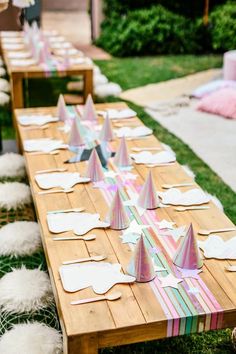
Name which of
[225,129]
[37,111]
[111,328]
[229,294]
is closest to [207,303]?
[229,294]

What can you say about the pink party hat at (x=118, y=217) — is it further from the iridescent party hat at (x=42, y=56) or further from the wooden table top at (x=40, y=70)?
the iridescent party hat at (x=42, y=56)

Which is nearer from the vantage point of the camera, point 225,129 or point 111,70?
point 225,129

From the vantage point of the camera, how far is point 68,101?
5.26 meters

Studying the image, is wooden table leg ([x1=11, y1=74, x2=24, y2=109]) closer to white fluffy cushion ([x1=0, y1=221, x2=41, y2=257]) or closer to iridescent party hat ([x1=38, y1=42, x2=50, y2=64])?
iridescent party hat ([x1=38, y1=42, x2=50, y2=64])

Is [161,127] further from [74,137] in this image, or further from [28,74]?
[74,137]

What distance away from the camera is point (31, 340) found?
208 centimetres

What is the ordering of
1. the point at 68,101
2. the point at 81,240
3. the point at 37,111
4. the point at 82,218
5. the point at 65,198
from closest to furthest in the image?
the point at 81,240, the point at 82,218, the point at 65,198, the point at 37,111, the point at 68,101

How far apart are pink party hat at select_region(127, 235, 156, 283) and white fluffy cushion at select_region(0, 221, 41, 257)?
3.18ft

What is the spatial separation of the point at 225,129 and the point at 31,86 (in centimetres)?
235

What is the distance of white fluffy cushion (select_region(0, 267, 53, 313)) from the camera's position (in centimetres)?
234

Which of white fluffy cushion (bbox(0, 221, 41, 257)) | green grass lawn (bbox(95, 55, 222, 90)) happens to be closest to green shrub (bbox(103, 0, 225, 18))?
green grass lawn (bbox(95, 55, 222, 90))

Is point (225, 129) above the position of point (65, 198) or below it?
below

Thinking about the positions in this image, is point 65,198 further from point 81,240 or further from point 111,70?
point 111,70

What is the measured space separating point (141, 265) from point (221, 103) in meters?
3.42
